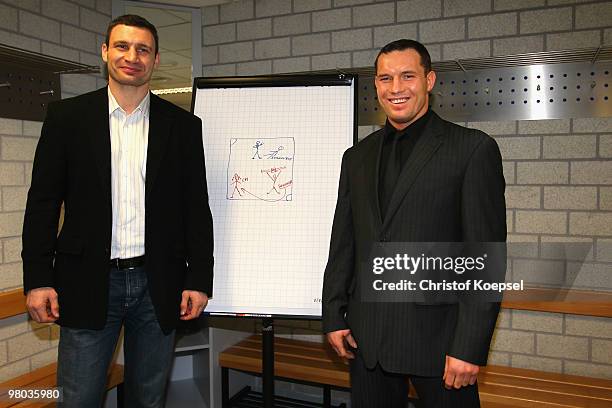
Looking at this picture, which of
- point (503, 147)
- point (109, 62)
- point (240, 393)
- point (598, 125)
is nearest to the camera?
point (109, 62)

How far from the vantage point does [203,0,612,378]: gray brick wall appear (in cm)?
228

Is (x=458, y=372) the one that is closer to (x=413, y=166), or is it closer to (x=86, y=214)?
(x=413, y=166)

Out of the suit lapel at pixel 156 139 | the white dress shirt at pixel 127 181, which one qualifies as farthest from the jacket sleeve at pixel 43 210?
the suit lapel at pixel 156 139

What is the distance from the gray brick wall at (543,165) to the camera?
7.47ft

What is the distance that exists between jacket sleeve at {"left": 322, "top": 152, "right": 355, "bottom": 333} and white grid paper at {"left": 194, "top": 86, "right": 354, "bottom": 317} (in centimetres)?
31

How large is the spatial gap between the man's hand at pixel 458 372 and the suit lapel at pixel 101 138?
109 cm

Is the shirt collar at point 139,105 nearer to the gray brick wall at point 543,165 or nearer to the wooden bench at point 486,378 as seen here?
the gray brick wall at point 543,165

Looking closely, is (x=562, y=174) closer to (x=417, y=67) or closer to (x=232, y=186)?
(x=417, y=67)

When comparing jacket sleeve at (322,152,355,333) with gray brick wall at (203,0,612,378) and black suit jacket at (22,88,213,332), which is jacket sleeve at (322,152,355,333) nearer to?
black suit jacket at (22,88,213,332)

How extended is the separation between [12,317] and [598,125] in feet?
9.10

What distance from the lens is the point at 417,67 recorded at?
4.73 ft

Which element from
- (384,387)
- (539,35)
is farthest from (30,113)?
(539,35)

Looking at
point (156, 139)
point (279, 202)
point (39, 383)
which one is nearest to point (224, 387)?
point (39, 383)

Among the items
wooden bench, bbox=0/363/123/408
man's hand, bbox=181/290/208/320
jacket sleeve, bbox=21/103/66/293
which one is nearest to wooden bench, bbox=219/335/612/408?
wooden bench, bbox=0/363/123/408
